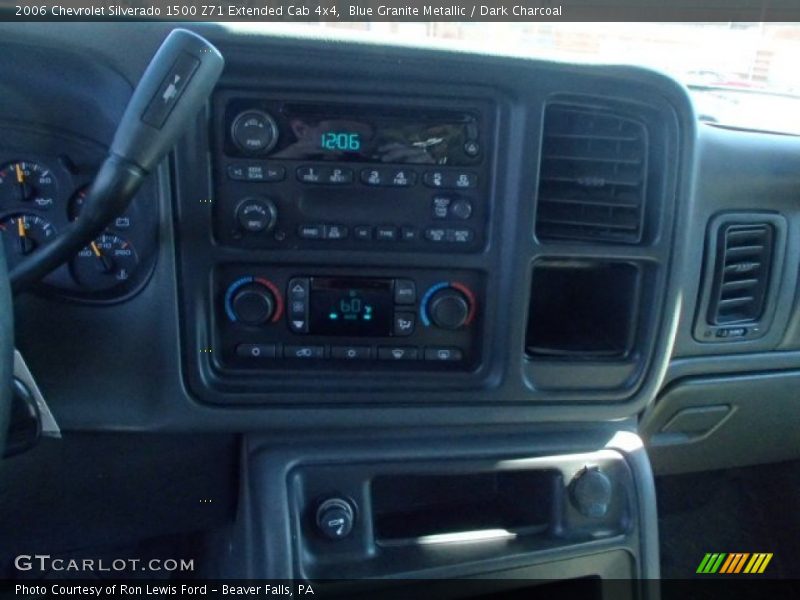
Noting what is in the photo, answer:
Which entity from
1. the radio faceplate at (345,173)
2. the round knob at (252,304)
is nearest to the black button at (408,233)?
the radio faceplate at (345,173)

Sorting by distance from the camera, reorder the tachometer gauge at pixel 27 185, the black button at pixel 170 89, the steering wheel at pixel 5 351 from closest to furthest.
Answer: the steering wheel at pixel 5 351 → the black button at pixel 170 89 → the tachometer gauge at pixel 27 185

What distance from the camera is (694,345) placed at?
1.78 m

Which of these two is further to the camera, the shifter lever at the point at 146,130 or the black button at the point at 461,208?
the black button at the point at 461,208

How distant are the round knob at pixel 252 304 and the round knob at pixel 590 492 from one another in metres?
0.57

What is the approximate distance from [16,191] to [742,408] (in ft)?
5.24

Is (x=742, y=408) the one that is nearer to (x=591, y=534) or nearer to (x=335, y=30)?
(x=591, y=534)

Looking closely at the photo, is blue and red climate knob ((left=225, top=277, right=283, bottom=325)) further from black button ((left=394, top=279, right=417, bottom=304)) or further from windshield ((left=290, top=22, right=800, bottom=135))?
windshield ((left=290, top=22, right=800, bottom=135))

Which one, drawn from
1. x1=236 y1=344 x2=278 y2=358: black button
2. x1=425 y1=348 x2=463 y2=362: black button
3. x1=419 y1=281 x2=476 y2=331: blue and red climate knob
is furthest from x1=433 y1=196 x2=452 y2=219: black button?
x1=236 y1=344 x2=278 y2=358: black button

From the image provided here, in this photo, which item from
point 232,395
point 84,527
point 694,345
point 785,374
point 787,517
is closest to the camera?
point 232,395

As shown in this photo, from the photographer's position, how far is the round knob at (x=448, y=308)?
1216 mm

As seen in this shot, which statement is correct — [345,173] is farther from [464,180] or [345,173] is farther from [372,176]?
[464,180]

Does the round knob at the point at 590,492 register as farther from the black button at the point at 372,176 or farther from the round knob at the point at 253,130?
the round knob at the point at 253,130

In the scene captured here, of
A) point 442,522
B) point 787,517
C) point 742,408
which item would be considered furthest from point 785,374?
point 442,522

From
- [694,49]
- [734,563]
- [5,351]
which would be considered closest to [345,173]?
[5,351]
